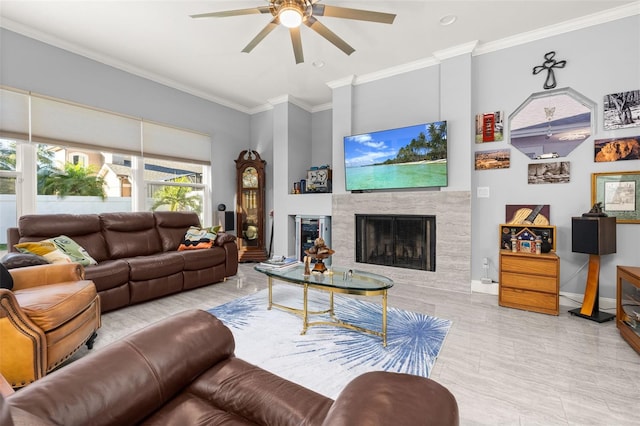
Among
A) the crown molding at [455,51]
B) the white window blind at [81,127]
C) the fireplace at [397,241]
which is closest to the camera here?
the white window blind at [81,127]

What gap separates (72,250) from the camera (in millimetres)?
2850

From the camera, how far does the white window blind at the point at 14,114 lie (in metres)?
3.02

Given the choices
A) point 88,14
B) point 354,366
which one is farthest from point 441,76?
point 88,14

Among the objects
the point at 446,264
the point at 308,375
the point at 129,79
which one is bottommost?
the point at 308,375

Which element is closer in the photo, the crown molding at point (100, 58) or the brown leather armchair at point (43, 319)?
the brown leather armchair at point (43, 319)

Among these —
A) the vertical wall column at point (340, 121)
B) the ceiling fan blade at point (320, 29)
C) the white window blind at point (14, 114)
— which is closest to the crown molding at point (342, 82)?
the vertical wall column at point (340, 121)

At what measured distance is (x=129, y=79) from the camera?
402 centimetres

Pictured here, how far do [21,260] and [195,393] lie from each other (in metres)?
2.30

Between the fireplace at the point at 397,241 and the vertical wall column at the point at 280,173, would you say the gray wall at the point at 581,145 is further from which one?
the vertical wall column at the point at 280,173

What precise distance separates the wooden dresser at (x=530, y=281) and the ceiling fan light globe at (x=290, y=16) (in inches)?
115

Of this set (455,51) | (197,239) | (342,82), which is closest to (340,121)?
(342,82)

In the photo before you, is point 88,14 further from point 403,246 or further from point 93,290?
point 403,246

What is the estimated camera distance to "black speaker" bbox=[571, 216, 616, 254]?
8.43 ft

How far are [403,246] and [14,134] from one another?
4673 millimetres
